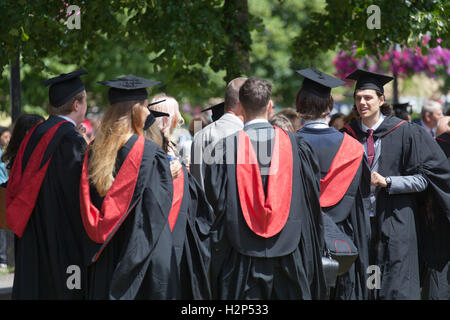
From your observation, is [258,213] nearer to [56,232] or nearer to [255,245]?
[255,245]

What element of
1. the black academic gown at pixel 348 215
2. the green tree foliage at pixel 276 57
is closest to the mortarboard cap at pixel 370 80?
the black academic gown at pixel 348 215

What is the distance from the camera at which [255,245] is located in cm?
441

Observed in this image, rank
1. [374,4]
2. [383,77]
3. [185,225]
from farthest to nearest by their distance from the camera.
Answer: [374,4] < [383,77] < [185,225]

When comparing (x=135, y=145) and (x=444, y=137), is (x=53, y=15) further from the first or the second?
(x=444, y=137)

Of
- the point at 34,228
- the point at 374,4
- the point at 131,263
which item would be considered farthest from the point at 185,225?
the point at 374,4

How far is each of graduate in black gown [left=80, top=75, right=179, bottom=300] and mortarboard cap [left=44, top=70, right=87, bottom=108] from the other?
2.09 ft

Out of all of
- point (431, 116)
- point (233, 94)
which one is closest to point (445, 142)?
point (233, 94)

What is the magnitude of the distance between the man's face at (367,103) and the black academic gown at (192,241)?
173 centimetres

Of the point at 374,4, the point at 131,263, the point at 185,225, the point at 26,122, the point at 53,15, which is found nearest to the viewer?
the point at 131,263

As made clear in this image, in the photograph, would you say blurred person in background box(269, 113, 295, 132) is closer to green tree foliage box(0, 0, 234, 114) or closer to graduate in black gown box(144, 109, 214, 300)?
green tree foliage box(0, 0, 234, 114)

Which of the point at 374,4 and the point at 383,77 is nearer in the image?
the point at 383,77

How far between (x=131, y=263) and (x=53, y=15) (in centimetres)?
390

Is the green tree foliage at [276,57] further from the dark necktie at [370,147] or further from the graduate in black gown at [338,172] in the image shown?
the graduate in black gown at [338,172]

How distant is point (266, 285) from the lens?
4.41m
